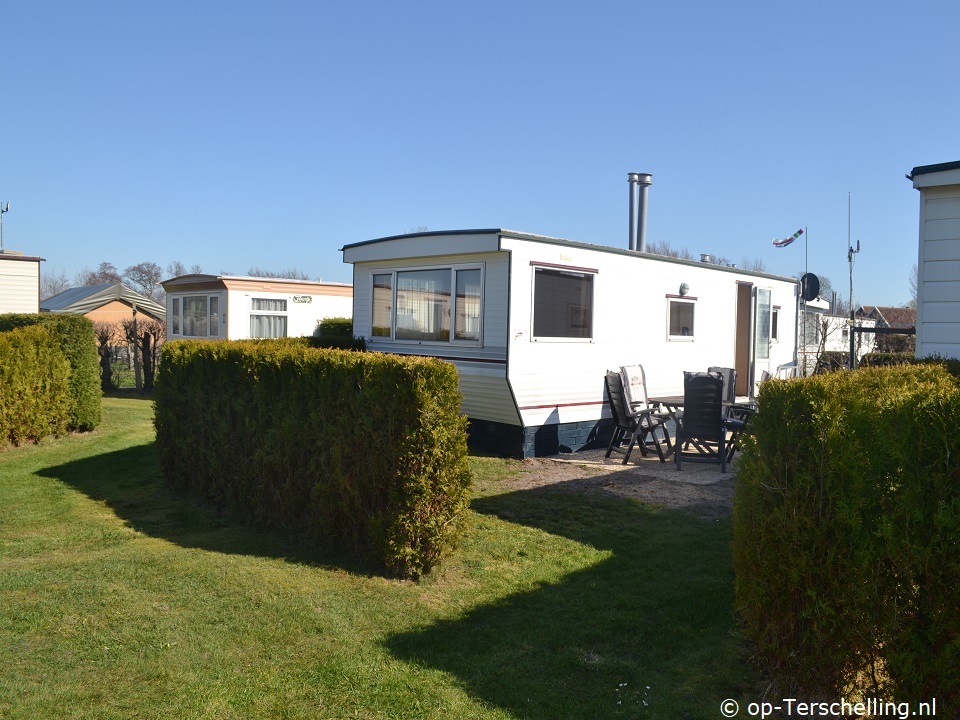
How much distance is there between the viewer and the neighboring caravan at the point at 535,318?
848 cm

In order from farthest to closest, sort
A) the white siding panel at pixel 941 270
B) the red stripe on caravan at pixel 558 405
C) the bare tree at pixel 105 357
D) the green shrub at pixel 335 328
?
the bare tree at pixel 105 357 < the green shrub at pixel 335 328 < the red stripe on caravan at pixel 558 405 < the white siding panel at pixel 941 270

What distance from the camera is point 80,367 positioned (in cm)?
1098

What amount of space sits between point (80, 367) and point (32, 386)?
0.86 metres

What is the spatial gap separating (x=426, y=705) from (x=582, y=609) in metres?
1.31

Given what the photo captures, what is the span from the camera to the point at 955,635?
263cm

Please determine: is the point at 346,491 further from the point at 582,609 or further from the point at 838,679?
the point at 838,679

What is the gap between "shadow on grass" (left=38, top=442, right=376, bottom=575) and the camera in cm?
534

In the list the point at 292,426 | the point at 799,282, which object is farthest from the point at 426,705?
the point at 799,282

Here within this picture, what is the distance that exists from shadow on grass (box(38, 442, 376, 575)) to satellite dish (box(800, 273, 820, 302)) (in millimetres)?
10336

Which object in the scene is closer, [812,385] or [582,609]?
[812,385]

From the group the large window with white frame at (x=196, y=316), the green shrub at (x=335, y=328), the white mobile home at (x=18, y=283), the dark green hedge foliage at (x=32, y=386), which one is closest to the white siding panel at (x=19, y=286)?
the white mobile home at (x=18, y=283)

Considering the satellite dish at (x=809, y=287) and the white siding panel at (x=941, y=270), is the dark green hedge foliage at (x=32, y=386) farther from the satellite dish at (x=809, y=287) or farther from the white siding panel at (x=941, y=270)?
the satellite dish at (x=809, y=287)

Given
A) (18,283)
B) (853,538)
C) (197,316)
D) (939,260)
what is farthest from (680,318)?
(18,283)

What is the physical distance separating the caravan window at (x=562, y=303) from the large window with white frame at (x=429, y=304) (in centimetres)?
65
